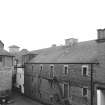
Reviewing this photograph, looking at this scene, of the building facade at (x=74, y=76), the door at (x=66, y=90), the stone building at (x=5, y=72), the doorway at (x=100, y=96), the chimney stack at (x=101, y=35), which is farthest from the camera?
the stone building at (x=5, y=72)

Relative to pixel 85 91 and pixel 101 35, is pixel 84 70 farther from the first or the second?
pixel 101 35

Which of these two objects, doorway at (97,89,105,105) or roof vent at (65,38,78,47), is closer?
doorway at (97,89,105,105)

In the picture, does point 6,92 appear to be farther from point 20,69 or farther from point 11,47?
point 11,47

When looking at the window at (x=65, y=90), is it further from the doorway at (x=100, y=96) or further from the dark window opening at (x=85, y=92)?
the doorway at (x=100, y=96)

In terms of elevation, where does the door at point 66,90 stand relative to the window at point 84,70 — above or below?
below

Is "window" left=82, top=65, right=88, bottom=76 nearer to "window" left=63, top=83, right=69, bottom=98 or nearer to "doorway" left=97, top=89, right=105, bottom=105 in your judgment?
"doorway" left=97, top=89, right=105, bottom=105

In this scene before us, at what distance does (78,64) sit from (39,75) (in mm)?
11283

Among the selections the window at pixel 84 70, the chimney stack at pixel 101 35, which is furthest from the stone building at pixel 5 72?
the chimney stack at pixel 101 35

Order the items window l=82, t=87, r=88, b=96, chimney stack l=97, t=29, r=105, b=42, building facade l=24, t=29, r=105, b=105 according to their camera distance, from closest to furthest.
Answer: building facade l=24, t=29, r=105, b=105 → window l=82, t=87, r=88, b=96 → chimney stack l=97, t=29, r=105, b=42

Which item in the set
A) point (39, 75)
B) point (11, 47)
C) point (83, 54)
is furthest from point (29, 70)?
point (11, 47)

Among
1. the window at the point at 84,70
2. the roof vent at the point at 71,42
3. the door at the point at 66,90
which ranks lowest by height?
the door at the point at 66,90

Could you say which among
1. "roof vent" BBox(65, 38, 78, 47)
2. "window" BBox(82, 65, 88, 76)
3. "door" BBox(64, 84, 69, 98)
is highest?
"roof vent" BBox(65, 38, 78, 47)

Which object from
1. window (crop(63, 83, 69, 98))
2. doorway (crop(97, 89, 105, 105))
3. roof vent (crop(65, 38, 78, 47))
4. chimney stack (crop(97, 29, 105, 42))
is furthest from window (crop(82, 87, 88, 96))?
roof vent (crop(65, 38, 78, 47))

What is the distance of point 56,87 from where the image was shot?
23922mm
